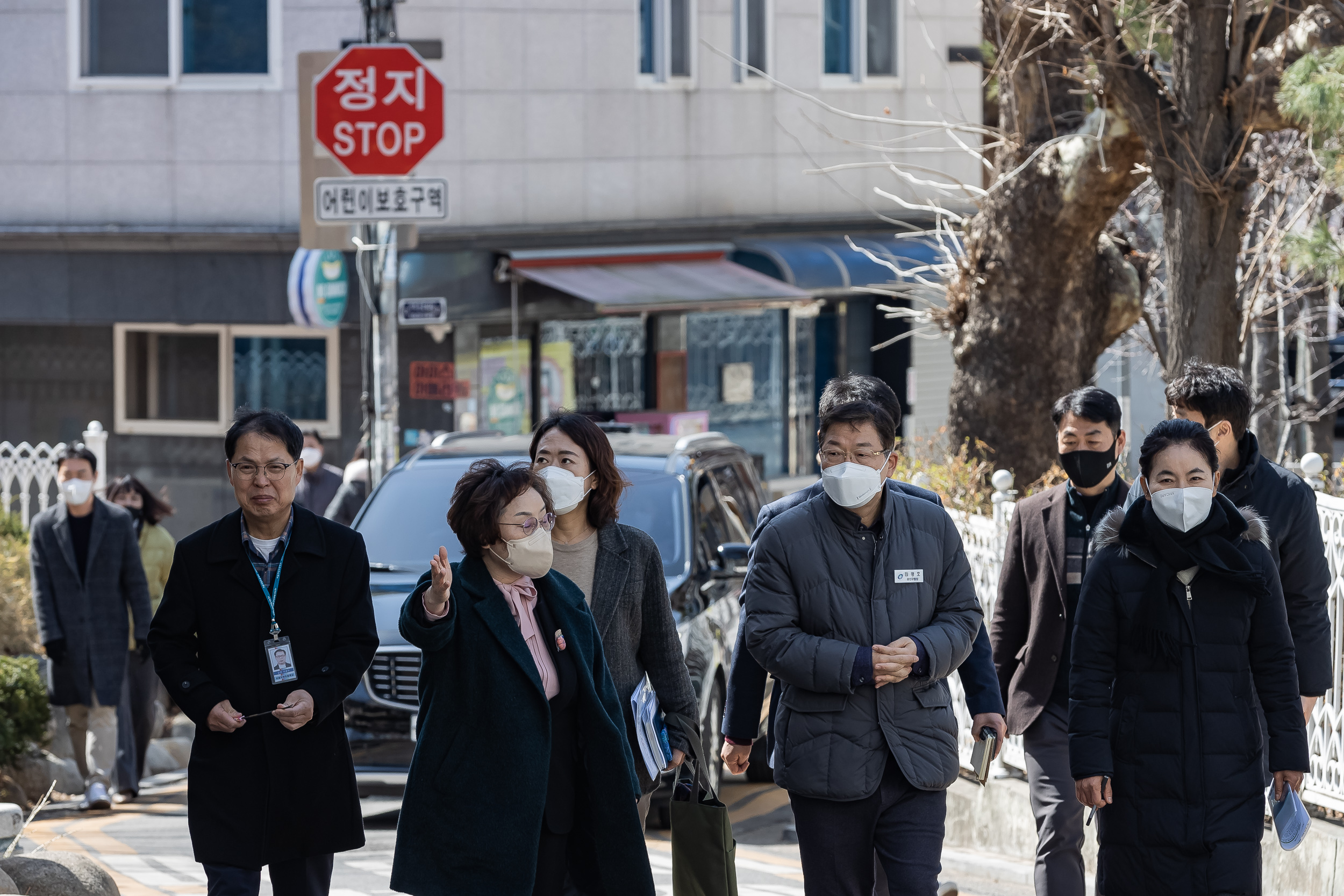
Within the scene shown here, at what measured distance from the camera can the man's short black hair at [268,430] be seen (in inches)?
194

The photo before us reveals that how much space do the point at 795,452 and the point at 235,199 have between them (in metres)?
8.00

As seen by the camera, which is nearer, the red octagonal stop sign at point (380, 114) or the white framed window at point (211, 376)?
the red octagonal stop sign at point (380, 114)

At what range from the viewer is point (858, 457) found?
16.2 feet

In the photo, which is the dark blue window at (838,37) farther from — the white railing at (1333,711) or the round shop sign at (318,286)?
the white railing at (1333,711)

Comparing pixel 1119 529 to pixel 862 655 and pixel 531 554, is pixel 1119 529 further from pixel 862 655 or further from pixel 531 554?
pixel 531 554

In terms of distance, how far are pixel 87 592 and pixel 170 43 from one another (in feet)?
36.3

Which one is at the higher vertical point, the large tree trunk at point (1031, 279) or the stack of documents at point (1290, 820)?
the large tree trunk at point (1031, 279)

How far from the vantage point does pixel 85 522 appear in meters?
9.35

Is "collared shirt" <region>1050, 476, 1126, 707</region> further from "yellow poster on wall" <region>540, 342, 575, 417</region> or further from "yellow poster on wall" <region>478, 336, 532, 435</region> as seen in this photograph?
"yellow poster on wall" <region>540, 342, 575, 417</region>

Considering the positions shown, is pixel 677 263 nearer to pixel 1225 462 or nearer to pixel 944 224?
pixel 944 224

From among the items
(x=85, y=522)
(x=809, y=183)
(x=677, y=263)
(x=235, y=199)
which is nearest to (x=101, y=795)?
(x=85, y=522)

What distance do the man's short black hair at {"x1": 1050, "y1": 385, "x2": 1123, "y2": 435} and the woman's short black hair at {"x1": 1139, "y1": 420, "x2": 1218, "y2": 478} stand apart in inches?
35.8

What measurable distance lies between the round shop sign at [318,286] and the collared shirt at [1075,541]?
43.2ft

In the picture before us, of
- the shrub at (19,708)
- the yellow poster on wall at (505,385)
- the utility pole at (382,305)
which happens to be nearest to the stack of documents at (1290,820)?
the shrub at (19,708)
